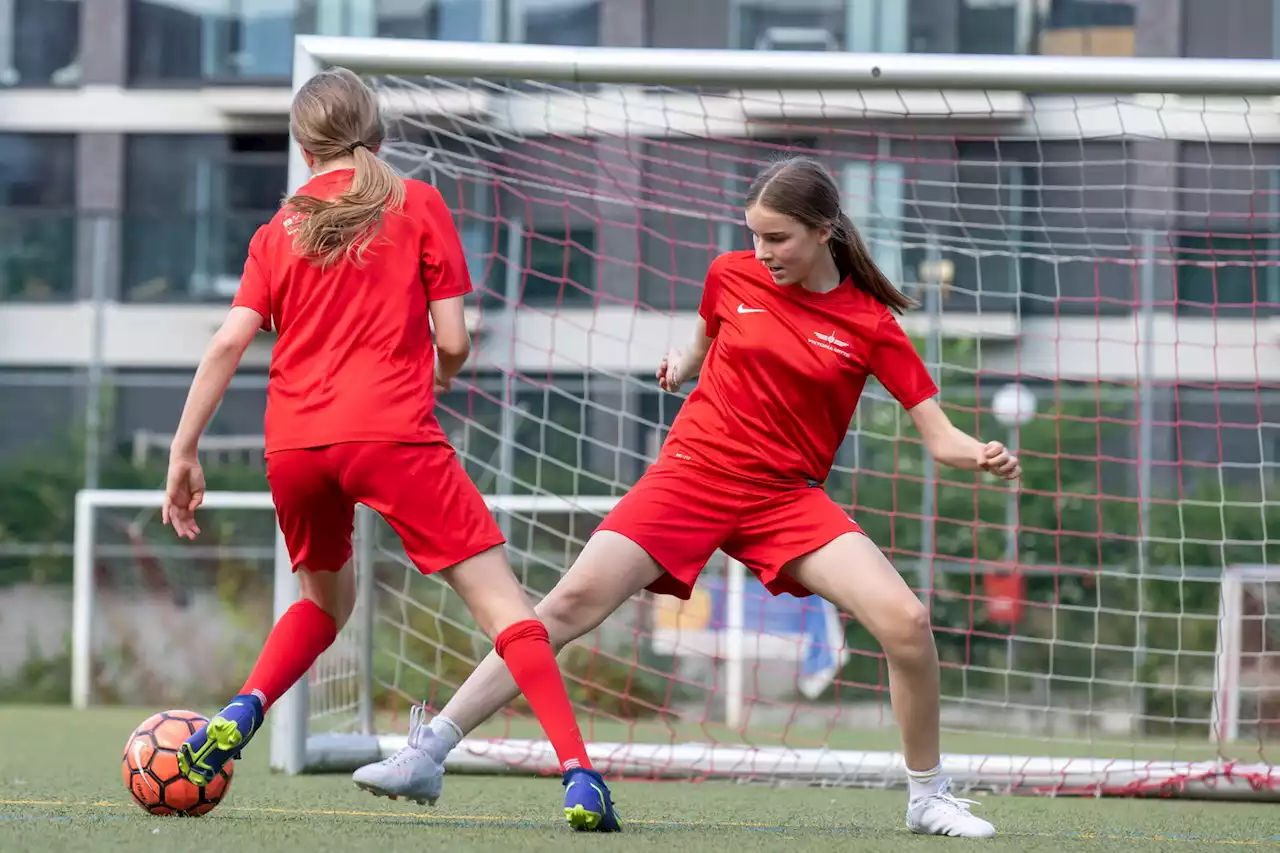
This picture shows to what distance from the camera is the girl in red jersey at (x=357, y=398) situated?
2.99 metres

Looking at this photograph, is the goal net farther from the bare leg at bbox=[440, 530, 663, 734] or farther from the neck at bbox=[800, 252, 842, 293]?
the bare leg at bbox=[440, 530, 663, 734]

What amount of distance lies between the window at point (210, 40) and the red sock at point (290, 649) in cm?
1410

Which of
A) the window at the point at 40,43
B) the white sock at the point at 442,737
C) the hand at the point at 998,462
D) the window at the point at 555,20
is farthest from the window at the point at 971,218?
the window at the point at 40,43

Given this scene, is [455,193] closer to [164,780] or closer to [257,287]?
[257,287]

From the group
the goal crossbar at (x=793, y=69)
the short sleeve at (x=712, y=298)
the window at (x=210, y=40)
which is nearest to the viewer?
the short sleeve at (x=712, y=298)

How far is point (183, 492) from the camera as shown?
3076mm

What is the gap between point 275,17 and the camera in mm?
16734

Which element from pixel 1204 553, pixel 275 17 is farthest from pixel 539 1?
pixel 1204 553

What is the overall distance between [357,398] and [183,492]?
15.3 inches

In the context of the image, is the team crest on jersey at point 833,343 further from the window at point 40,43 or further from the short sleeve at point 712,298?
Answer: the window at point 40,43

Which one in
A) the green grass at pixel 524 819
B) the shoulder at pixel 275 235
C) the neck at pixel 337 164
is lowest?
the green grass at pixel 524 819

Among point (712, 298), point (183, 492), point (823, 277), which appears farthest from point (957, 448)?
point (183, 492)

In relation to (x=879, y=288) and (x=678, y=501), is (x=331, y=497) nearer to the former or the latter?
(x=678, y=501)

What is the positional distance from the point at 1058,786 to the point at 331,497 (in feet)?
9.02
